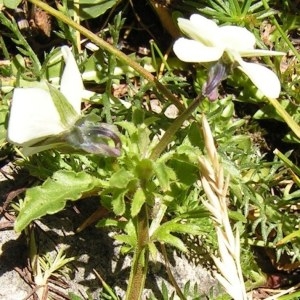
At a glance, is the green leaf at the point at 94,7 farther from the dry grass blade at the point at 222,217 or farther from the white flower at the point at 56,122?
the dry grass blade at the point at 222,217

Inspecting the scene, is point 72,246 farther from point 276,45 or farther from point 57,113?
point 276,45

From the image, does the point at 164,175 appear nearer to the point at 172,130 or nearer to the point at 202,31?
the point at 172,130

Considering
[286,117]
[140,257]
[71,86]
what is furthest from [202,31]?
[286,117]

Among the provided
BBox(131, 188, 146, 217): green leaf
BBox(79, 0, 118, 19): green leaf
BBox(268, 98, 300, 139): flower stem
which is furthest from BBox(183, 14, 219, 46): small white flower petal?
BBox(79, 0, 118, 19): green leaf

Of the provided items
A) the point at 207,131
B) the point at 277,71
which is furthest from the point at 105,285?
the point at 277,71

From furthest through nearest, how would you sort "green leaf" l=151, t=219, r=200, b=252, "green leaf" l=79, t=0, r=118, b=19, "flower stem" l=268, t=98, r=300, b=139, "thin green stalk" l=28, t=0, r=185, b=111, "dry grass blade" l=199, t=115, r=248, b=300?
"green leaf" l=79, t=0, r=118, b=19 < "flower stem" l=268, t=98, r=300, b=139 < "thin green stalk" l=28, t=0, r=185, b=111 < "green leaf" l=151, t=219, r=200, b=252 < "dry grass blade" l=199, t=115, r=248, b=300

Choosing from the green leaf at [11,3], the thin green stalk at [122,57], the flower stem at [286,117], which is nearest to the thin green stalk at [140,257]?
the thin green stalk at [122,57]

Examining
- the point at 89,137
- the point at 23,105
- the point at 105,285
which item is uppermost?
the point at 23,105

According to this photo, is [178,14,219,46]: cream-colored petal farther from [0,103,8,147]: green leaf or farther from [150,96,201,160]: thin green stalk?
[0,103,8,147]: green leaf

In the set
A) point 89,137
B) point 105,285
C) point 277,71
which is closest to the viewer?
point 89,137
